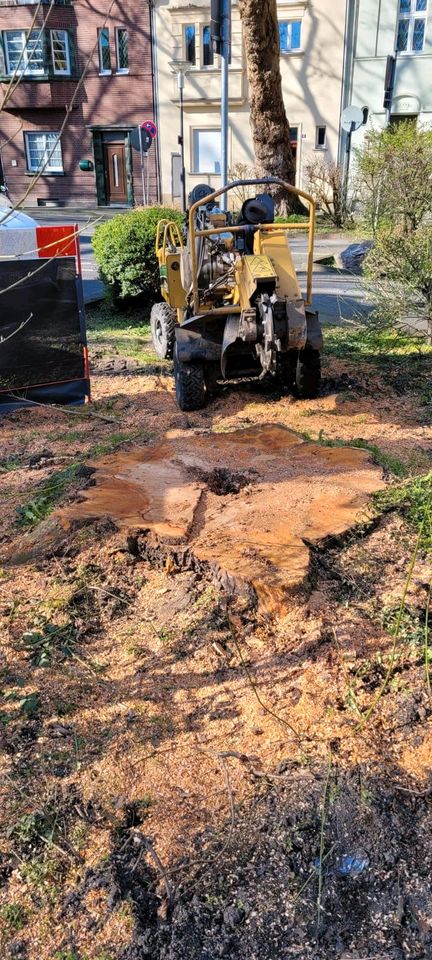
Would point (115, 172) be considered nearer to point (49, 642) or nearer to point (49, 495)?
point (49, 495)

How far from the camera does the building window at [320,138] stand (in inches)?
1031

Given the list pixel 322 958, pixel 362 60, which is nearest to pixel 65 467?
pixel 322 958

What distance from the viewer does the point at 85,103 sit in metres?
28.4

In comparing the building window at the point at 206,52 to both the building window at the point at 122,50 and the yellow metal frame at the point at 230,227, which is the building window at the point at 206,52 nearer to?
the building window at the point at 122,50

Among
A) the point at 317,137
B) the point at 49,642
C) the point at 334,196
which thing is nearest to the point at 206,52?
the point at 317,137

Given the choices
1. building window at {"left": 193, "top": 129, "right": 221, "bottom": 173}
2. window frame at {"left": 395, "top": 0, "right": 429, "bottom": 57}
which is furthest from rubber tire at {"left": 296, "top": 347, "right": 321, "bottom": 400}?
building window at {"left": 193, "top": 129, "right": 221, "bottom": 173}

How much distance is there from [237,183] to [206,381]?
1857mm

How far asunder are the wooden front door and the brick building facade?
0.04 metres

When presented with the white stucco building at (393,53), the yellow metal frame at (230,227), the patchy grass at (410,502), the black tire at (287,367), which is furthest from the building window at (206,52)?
the patchy grass at (410,502)

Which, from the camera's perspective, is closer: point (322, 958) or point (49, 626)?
point (322, 958)

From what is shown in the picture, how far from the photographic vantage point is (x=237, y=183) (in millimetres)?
6578

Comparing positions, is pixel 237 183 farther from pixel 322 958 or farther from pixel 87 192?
pixel 87 192

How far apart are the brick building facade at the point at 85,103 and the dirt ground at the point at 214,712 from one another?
24130 mm

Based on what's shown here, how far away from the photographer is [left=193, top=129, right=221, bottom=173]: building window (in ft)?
89.7
